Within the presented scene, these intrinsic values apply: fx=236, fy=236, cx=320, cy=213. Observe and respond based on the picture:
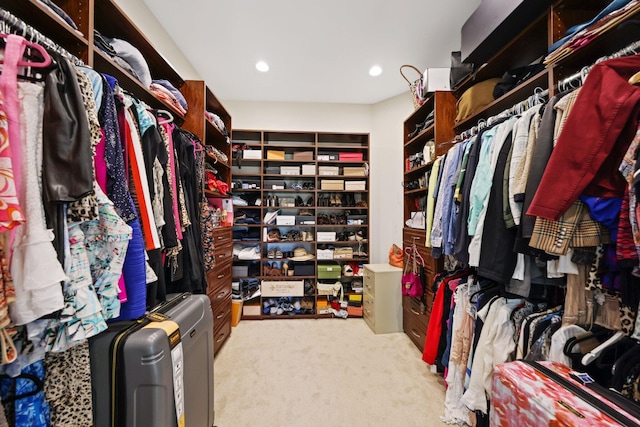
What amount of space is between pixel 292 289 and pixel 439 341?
1661 millimetres

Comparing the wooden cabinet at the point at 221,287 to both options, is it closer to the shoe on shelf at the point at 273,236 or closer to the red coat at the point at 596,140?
the shoe on shelf at the point at 273,236

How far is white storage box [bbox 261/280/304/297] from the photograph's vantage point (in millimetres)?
2840

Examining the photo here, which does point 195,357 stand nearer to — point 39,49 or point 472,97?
point 39,49

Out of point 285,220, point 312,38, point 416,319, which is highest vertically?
point 312,38

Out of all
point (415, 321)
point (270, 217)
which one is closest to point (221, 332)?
point (270, 217)

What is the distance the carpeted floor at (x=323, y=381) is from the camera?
57.4 inches

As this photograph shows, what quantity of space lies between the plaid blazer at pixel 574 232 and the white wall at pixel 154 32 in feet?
7.82

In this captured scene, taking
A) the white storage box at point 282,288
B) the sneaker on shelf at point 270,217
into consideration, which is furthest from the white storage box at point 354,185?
the white storage box at point 282,288

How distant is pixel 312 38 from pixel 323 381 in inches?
109

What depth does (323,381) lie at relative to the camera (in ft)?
5.77

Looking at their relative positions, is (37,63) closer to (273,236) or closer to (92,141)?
(92,141)

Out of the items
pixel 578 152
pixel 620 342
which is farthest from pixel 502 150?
pixel 620 342

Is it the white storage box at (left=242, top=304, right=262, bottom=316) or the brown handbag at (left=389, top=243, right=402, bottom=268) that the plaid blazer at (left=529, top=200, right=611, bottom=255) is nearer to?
the brown handbag at (left=389, top=243, right=402, bottom=268)

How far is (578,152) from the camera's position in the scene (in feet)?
2.52
